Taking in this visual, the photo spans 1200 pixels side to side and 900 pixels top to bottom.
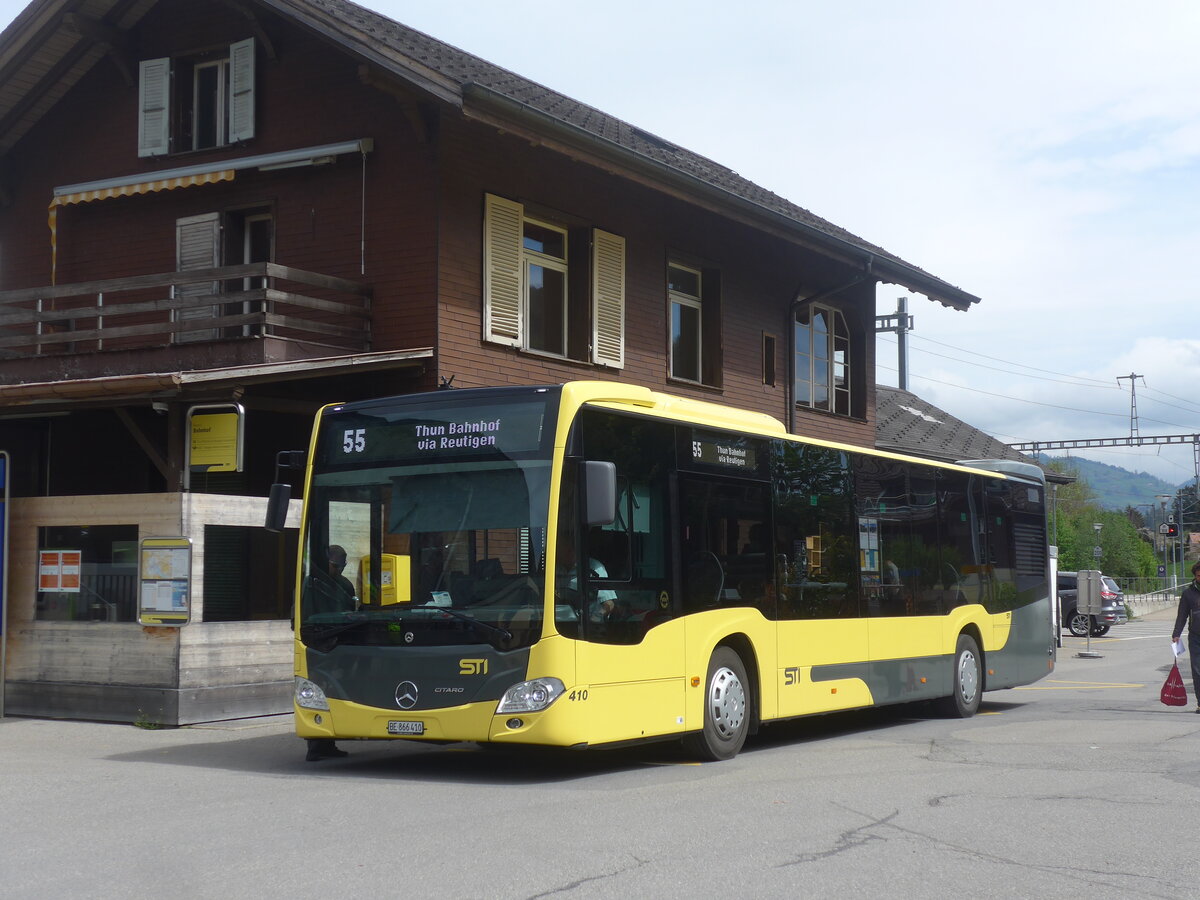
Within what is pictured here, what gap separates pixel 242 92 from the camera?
19.1 meters

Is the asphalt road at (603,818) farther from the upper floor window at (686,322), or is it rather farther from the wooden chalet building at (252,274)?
the upper floor window at (686,322)

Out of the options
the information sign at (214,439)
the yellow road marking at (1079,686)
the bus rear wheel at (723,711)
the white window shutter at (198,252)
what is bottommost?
the yellow road marking at (1079,686)

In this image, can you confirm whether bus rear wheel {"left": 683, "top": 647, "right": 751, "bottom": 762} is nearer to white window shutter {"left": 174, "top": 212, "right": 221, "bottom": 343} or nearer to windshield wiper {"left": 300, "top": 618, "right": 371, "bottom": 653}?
windshield wiper {"left": 300, "top": 618, "right": 371, "bottom": 653}

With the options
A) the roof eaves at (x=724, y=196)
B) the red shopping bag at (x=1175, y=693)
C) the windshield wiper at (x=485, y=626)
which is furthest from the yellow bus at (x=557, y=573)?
the roof eaves at (x=724, y=196)

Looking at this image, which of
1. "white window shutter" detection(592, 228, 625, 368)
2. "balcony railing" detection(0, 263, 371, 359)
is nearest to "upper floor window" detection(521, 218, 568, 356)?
"white window shutter" detection(592, 228, 625, 368)

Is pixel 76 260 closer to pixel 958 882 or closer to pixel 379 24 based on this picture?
pixel 379 24

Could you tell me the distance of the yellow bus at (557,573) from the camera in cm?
998

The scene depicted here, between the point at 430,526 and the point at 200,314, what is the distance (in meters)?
10.5

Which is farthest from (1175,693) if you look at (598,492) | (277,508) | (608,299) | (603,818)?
(277,508)

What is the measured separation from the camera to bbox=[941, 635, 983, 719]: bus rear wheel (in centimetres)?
1593

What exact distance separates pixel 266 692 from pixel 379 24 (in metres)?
9.73

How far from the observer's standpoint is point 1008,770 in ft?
35.6

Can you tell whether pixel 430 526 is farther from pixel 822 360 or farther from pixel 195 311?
pixel 822 360

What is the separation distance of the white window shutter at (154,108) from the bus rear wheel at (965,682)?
1220 cm
